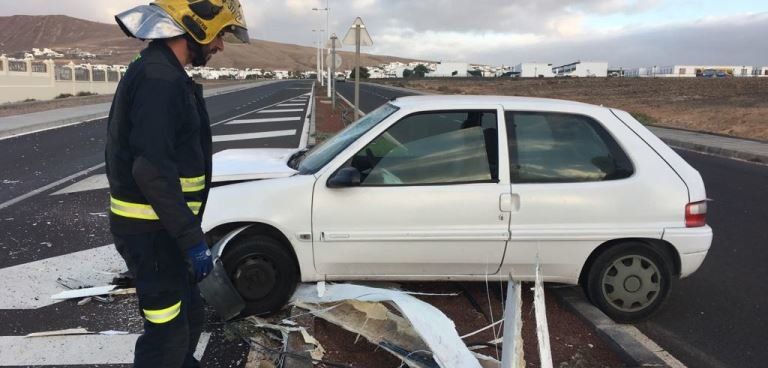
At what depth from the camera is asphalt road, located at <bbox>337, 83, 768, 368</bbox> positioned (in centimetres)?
393

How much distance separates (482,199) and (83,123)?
17897 mm

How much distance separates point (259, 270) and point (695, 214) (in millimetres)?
3009

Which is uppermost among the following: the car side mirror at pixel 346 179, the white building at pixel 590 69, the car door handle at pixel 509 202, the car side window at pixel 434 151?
the white building at pixel 590 69

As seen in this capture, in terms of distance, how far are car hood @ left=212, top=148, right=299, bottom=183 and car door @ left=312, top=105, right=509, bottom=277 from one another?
465mm

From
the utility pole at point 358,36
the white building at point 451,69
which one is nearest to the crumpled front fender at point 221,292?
the utility pole at point 358,36

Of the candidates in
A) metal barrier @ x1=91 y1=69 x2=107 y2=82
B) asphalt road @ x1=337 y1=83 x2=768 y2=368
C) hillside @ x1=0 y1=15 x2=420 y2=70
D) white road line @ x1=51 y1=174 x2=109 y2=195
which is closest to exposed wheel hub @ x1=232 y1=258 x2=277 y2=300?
asphalt road @ x1=337 y1=83 x2=768 y2=368

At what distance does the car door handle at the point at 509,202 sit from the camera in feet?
13.2

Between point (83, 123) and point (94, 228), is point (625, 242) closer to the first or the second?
point (94, 228)

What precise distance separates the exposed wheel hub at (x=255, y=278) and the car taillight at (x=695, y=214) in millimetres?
2848

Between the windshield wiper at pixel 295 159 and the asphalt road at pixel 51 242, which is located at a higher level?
the windshield wiper at pixel 295 159

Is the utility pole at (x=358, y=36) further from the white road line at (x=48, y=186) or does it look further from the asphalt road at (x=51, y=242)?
the white road line at (x=48, y=186)

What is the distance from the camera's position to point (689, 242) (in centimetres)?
413

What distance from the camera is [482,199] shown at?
4.02m

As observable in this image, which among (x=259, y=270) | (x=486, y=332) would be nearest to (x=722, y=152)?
(x=486, y=332)
